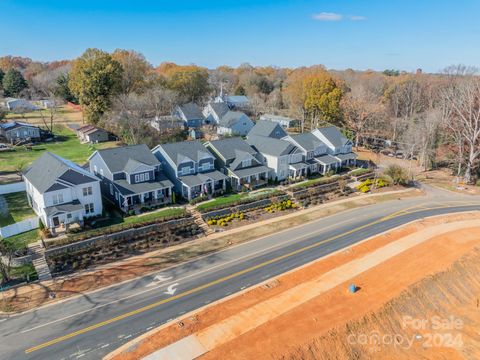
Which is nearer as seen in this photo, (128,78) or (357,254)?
(357,254)

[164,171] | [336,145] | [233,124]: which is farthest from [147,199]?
[233,124]

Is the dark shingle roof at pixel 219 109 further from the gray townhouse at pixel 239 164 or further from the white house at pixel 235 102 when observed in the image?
the gray townhouse at pixel 239 164

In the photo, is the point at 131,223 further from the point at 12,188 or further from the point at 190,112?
the point at 190,112

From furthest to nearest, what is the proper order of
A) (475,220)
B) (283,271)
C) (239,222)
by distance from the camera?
(475,220), (239,222), (283,271)

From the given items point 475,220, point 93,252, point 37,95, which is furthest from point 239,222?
point 37,95

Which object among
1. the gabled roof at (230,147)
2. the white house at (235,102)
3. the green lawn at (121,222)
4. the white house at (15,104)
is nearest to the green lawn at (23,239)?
the green lawn at (121,222)

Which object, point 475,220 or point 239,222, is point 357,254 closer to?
Answer: point 239,222

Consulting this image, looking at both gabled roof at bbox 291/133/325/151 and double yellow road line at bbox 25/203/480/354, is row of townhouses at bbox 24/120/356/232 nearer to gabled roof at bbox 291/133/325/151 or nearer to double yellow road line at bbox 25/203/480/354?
gabled roof at bbox 291/133/325/151
